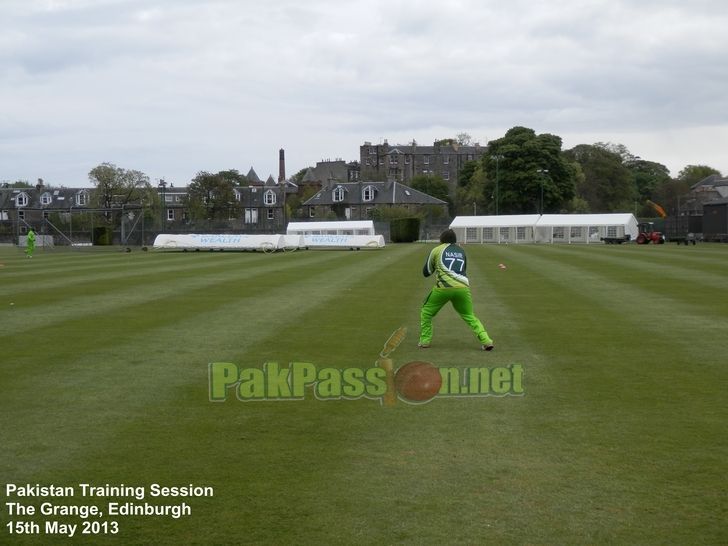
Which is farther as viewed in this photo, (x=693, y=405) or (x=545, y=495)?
(x=693, y=405)

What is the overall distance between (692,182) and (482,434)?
518ft

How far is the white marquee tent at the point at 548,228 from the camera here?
2908 inches

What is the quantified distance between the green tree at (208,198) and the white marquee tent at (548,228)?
3821 centimetres

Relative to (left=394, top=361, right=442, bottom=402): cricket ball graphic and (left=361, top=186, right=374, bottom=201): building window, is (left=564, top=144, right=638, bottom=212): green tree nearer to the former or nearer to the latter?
(left=361, top=186, right=374, bottom=201): building window

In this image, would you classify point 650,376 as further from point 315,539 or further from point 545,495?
point 315,539

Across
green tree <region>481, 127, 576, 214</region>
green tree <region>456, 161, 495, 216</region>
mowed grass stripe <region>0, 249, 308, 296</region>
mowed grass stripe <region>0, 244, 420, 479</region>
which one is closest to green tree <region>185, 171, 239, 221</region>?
green tree <region>456, 161, 495, 216</region>

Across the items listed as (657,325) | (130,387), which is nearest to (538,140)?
(657,325)

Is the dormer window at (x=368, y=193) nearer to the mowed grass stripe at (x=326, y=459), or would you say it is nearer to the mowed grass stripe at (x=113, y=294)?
the mowed grass stripe at (x=113, y=294)

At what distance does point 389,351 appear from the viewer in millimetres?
11438

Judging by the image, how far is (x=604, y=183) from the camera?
13062 cm

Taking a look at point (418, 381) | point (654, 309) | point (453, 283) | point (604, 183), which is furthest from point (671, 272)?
point (604, 183)

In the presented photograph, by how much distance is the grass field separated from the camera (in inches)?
216

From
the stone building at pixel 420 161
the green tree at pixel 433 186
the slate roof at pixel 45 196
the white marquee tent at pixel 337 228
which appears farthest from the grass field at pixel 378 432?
the stone building at pixel 420 161

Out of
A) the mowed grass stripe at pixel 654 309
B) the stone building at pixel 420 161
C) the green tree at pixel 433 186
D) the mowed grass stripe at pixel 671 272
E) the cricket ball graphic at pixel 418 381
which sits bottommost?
the cricket ball graphic at pixel 418 381
